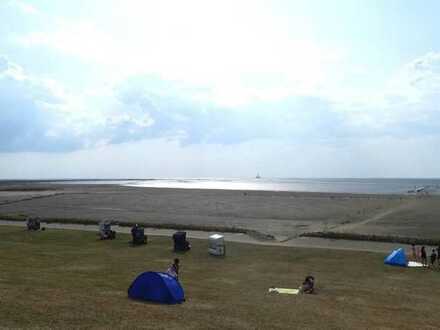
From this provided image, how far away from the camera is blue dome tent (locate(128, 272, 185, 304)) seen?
Answer: 17.5 m

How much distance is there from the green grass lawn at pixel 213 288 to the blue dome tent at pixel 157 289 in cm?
53

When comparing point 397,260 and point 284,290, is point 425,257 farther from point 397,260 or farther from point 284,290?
point 284,290

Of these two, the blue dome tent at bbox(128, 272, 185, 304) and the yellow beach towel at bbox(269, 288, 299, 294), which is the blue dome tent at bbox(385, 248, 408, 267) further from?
the blue dome tent at bbox(128, 272, 185, 304)

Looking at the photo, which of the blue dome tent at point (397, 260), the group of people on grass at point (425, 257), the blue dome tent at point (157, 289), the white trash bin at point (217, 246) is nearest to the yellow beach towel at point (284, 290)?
the blue dome tent at point (157, 289)

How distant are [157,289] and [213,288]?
437cm

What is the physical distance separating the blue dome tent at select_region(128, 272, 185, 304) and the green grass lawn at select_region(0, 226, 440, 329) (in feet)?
1.73

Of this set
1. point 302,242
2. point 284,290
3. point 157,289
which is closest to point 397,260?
point 302,242

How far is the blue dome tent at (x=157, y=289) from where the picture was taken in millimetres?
17547

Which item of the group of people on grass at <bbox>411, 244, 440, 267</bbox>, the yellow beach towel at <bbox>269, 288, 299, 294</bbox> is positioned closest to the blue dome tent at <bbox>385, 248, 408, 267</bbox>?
the group of people on grass at <bbox>411, 244, 440, 267</bbox>

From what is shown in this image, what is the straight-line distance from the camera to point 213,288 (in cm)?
2147

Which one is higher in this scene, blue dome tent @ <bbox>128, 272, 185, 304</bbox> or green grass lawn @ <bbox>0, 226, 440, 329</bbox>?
blue dome tent @ <bbox>128, 272, 185, 304</bbox>

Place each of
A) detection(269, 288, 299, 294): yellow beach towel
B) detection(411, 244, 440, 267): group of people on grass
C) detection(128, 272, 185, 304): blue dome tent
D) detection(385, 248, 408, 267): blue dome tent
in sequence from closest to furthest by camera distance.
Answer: detection(128, 272, 185, 304): blue dome tent < detection(269, 288, 299, 294): yellow beach towel < detection(385, 248, 408, 267): blue dome tent < detection(411, 244, 440, 267): group of people on grass

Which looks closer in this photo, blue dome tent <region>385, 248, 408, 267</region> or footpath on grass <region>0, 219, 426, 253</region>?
blue dome tent <region>385, 248, 408, 267</region>

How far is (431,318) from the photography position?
58.1ft
